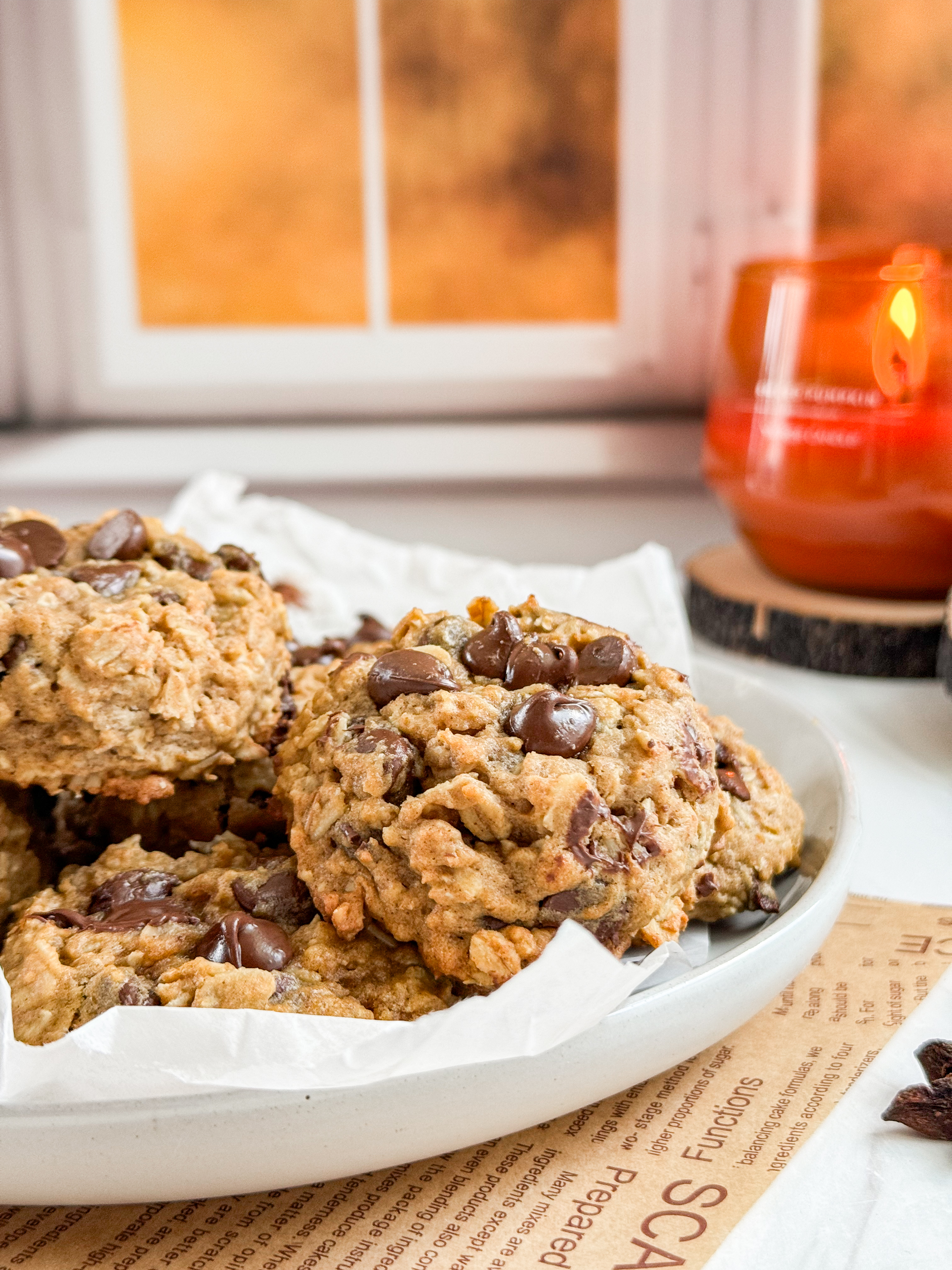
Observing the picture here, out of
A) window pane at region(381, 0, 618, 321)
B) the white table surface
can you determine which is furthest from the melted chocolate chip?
window pane at region(381, 0, 618, 321)

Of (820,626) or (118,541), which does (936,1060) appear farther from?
(820,626)

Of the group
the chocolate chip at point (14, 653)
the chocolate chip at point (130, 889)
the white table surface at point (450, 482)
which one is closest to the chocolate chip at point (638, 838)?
the chocolate chip at point (130, 889)

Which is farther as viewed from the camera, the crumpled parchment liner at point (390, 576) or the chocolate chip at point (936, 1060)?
the crumpled parchment liner at point (390, 576)

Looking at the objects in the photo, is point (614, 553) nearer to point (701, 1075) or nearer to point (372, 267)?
point (372, 267)

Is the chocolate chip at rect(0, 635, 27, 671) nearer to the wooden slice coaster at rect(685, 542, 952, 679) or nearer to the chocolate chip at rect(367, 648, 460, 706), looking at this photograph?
the chocolate chip at rect(367, 648, 460, 706)

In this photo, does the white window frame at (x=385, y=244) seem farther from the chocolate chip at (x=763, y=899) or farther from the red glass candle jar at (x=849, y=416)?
the chocolate chip at (x=763, y=899)

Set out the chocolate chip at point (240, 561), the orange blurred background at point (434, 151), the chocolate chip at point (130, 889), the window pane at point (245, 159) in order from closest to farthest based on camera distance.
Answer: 1. the chocolate chip at point (130, 889)
2. the chocolate chip at point (240, 561)
3. the orange blurred background at point (434, 151)
4. the window pane at point (245, 159)

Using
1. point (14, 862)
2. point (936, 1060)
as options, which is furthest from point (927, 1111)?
point (14, 862)

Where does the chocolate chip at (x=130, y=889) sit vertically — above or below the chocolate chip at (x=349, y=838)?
below

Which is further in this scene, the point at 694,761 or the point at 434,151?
the point at 434,151
